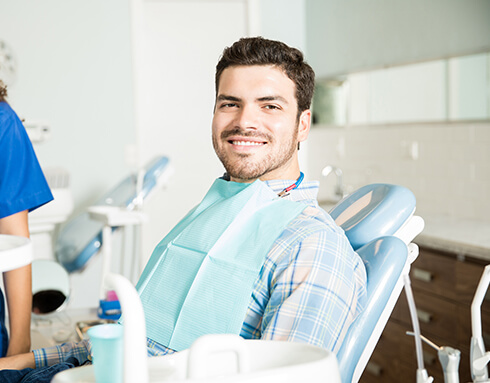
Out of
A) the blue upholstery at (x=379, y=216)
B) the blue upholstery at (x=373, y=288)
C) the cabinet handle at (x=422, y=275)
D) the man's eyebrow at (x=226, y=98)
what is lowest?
the cabinet handle at (x=422, y=275)

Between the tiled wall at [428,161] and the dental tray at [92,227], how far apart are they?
1.16 metres

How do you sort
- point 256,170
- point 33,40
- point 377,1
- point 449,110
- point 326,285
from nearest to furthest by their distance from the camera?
point 326,285 → point 256,170 → point 449,110 → point 377,1 → point 33,40

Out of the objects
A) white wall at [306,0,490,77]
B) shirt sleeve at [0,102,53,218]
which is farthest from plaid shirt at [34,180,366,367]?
white wall at [306,0,490,77]

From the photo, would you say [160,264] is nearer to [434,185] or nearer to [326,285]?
[326,285]

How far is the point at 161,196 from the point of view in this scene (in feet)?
14.1

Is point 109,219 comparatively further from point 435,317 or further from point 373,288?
point 373,288

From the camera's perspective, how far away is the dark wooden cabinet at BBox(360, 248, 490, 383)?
227cm

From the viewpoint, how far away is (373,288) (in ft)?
3.83

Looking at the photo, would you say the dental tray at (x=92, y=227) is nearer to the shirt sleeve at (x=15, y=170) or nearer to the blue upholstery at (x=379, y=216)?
the shirt sleeve at (x=15, y=170)

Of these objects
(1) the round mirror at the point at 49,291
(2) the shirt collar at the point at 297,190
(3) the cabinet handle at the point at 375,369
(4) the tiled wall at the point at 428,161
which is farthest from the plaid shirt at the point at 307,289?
(4) the tiled wall at the point at 428,161

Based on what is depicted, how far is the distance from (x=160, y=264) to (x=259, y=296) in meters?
0.26

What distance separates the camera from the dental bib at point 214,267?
1081 millimetres

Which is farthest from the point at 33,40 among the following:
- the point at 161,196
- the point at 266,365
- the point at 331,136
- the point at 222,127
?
the point at 266,365

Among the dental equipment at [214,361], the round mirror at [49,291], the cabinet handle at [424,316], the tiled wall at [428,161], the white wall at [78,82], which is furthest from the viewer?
the white wall at [78,82]
